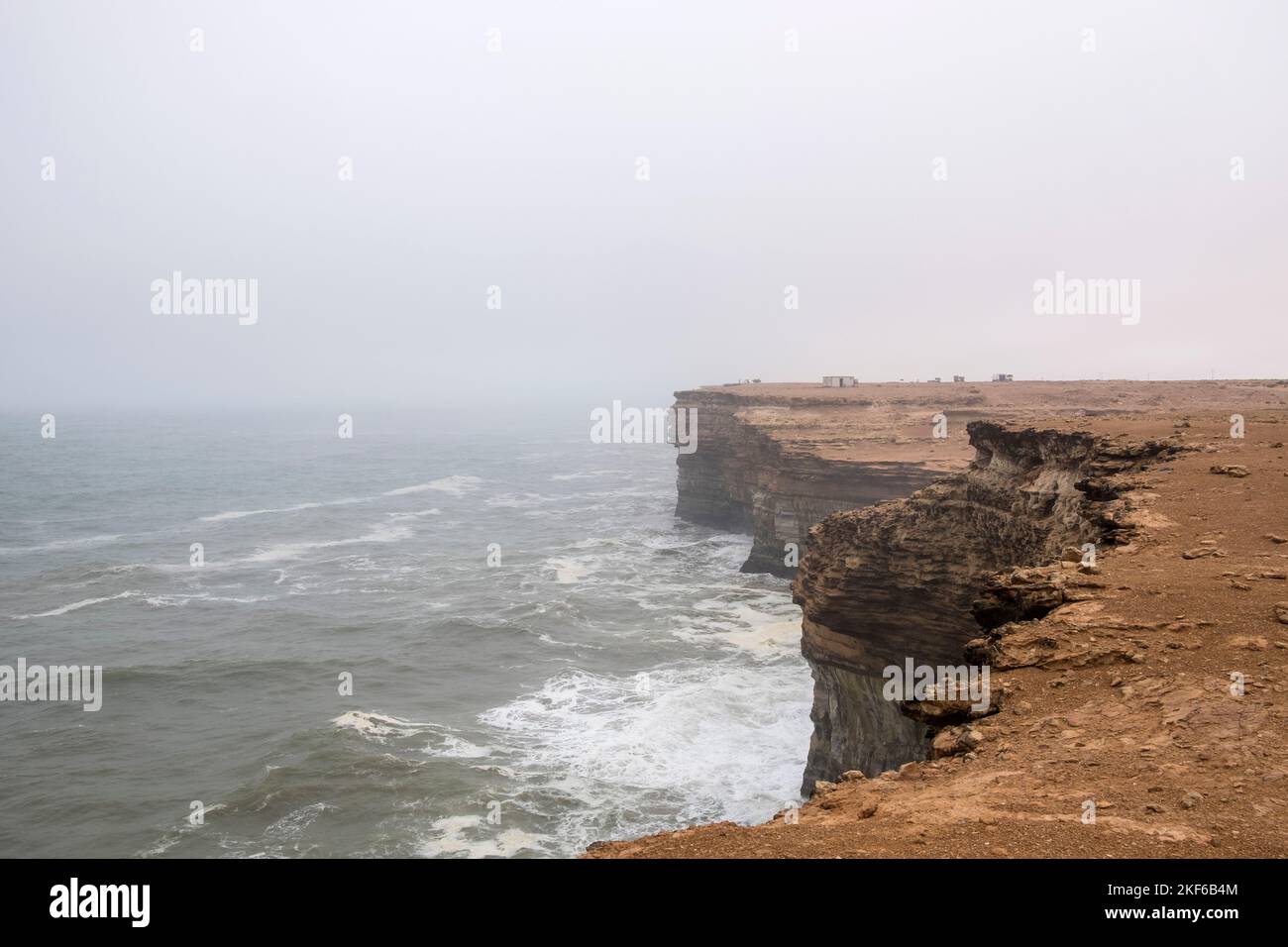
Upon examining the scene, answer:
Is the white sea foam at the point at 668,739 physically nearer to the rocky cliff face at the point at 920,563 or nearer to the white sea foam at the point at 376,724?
the white sea foam at the point at 376,724

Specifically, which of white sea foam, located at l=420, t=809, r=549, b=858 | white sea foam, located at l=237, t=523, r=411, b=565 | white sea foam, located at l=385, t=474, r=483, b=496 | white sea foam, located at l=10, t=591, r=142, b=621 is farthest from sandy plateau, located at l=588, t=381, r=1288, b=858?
white sea foam, located at l=385, t=474, r=483, b=496

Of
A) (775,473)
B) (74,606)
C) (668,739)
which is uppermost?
(775,473)

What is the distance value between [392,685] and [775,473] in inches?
997

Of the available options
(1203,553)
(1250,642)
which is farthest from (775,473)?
(1250,642)

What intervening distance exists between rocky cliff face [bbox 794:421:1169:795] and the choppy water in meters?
4.09

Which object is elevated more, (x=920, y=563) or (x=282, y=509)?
(x=920, y=563)

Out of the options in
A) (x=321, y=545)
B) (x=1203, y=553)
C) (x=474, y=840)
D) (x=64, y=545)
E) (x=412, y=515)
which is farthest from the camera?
(x=412, y=515)

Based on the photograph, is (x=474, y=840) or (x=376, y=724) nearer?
(x=474, y=840)

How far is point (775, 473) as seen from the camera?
50562 millimetres

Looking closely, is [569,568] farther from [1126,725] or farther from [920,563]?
[1126,725]

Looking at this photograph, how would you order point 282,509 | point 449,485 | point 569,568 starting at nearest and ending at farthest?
point 569,568
point 282,509
point 449,485

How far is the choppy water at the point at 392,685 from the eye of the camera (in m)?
23.4

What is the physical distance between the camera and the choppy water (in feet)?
76.6
